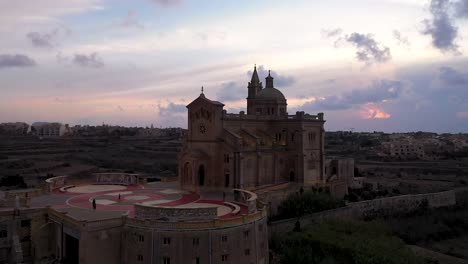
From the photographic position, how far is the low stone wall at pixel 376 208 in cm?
4170

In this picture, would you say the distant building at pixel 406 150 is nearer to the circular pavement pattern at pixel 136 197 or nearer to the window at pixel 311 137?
the window at pixel 311 137

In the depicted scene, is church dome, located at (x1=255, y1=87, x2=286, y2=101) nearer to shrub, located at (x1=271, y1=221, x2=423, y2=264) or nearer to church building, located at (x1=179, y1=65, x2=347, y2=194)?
church building, located at (x1=179, y1=65, x2=347, y2=194)

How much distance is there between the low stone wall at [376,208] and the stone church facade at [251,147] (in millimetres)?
6093

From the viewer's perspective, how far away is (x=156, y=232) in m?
28.5

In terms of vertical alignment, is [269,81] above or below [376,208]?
above

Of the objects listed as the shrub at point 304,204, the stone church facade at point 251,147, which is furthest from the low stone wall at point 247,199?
the shrub at point 304,204

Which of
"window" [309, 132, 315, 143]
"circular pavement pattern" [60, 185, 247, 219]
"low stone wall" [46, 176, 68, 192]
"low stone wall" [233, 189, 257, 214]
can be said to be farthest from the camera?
"window" [309, 132, 315, 143]

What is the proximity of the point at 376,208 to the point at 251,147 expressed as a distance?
744 inches

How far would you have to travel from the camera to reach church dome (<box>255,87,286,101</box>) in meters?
56.3

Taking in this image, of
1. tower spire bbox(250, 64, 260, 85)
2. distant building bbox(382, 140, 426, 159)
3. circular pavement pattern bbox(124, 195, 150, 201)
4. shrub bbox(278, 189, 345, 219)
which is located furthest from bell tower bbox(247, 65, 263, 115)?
distant building bbox(382, 140, 426, 159)

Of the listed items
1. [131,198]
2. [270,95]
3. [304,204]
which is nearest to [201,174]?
[131,198]

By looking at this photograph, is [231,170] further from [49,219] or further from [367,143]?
[367,143]

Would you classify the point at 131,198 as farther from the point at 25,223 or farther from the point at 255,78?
the point at 255,78

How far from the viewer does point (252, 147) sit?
155 ft
